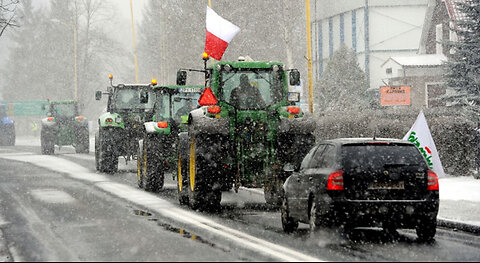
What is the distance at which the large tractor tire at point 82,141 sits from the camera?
1499 inches

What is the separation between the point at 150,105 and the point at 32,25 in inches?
→ 2832

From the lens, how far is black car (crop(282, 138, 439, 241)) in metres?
11.2

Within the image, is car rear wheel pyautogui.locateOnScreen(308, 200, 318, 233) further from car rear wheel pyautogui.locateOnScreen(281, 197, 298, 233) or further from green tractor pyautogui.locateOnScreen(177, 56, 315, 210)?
green tractor pyautogui.locateOnScreen(177, 56, 315, 210)

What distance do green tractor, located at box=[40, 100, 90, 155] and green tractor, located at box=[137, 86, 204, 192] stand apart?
1668 centimetres

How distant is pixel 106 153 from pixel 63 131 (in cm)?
1282

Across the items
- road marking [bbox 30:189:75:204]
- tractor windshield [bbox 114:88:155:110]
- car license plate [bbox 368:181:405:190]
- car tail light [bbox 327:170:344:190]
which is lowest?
road marking [bbox 30:189:75:204]

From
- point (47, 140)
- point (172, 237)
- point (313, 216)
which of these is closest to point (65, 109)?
point (47, 140)

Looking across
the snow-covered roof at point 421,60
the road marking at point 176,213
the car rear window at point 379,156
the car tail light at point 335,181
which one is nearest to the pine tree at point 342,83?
the snow-covered roof at point 421,60

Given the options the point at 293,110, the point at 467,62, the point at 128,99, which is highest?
the point at 467,62

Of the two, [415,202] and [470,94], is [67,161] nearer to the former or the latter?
[470,94]

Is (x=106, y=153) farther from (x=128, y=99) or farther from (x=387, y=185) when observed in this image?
(x=387, y=185)

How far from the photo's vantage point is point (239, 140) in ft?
51.5

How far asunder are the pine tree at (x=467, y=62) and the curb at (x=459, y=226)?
1160cm

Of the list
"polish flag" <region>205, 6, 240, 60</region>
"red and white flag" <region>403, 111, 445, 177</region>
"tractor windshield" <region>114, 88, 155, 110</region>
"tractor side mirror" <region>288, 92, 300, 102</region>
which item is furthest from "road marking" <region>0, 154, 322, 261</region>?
"red and white flag" <region>403, 111, 445, 177</region>
